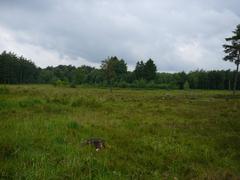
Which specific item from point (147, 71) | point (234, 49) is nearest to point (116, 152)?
point (234, 49)

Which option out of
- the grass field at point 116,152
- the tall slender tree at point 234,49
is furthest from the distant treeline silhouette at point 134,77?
the grass field at point 116,152

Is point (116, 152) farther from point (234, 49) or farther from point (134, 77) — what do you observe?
point (134, 77)

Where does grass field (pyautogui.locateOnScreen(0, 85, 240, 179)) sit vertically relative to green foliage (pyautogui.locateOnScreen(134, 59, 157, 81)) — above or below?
below

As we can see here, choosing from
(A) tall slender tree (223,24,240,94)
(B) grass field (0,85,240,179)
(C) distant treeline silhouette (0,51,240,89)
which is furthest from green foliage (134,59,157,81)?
(B) grass field (0,85,240,179)

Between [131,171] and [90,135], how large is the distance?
3.70 m

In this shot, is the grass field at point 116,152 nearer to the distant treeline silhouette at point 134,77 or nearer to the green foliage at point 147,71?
the distant treeline silhouette at point 134,77

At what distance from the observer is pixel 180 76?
107938 mm

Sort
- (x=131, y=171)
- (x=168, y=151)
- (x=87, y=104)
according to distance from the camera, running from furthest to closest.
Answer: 1. (x=87, y=104)
2. (x=168, y=151)
3. (x=131, y=171)

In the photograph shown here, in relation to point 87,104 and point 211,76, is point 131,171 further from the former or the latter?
point 211,76

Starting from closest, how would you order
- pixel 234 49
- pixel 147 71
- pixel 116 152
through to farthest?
pixel 116 152, pixel 234 49, pixel 147 71

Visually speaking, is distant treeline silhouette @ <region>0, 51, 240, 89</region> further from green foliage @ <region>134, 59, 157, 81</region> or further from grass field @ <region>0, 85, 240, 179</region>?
grass field @ <region>0, 85, 240, 179</region>

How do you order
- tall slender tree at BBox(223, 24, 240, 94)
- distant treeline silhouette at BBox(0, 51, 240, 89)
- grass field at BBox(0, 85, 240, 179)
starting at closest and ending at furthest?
grass field at BBox(0, 85, 240, 179) < tall slender tree at BBox(223, 24, 240, 94) < distant treeline silhouette at BBox(0, 51, 240, 89)

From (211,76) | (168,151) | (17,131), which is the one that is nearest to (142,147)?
(168,151)

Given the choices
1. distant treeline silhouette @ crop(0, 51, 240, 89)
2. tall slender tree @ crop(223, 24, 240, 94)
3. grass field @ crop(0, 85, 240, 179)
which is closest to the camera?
grass field @ crop(0, 85, 240, 179)
